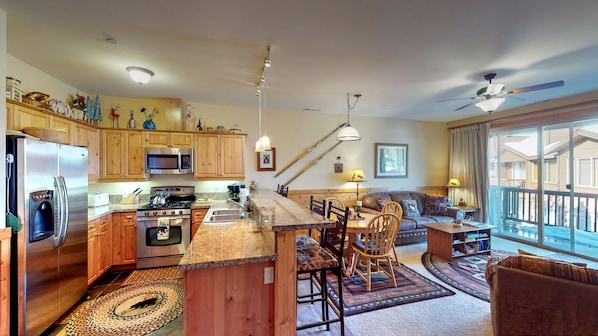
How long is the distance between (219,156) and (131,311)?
8.03 feet

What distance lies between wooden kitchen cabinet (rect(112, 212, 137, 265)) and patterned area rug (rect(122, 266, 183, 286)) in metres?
0.25

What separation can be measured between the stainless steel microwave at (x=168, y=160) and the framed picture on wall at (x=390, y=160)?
403 centimetres

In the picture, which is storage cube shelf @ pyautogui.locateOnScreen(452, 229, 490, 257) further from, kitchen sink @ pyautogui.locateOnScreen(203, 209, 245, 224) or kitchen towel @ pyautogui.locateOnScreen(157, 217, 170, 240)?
kitchen towel @ pyautogui.locateOnScreen(157, 217, 170, 240)

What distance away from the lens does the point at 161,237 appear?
360 centimetres

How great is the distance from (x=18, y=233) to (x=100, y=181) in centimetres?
201

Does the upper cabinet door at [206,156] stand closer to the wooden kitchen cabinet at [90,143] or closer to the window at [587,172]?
the wooden kitchen cabinet at [90,143]

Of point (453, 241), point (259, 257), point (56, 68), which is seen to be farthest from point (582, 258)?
point (56, 68)

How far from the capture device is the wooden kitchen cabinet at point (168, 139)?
3.94 metres

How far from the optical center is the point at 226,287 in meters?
1.71

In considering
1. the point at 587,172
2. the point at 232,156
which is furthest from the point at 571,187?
the point at 232,156

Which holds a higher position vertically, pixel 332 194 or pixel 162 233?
pixel 332 194

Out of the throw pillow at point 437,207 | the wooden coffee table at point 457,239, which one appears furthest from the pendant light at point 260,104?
the throw pillow at point 437,207

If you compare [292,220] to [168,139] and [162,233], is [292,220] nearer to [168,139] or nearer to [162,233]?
[162,233]

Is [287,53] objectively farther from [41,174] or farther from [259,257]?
[41,174]
